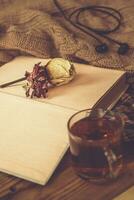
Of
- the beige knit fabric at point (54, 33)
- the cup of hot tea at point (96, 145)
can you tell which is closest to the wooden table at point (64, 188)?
the cup of hot tea at point (96, 145)

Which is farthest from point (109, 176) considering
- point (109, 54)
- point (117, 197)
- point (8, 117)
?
point (109, 54)

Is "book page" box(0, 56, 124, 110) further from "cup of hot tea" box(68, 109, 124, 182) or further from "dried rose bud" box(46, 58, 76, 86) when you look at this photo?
"cup of hot tea" box(68, 109, 124, 182)

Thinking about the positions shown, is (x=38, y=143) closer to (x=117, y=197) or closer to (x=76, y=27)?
(x=117, y=197)

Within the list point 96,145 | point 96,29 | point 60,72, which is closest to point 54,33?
point 96,29

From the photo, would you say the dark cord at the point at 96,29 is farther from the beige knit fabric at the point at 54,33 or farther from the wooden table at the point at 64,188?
the wooden table at the point at 64,188

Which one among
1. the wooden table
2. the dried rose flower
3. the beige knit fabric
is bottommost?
the wooden table

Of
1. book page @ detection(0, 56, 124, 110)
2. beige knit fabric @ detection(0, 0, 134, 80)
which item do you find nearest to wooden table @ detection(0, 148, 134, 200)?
book page @ detection(0, 56, 124, 110)
